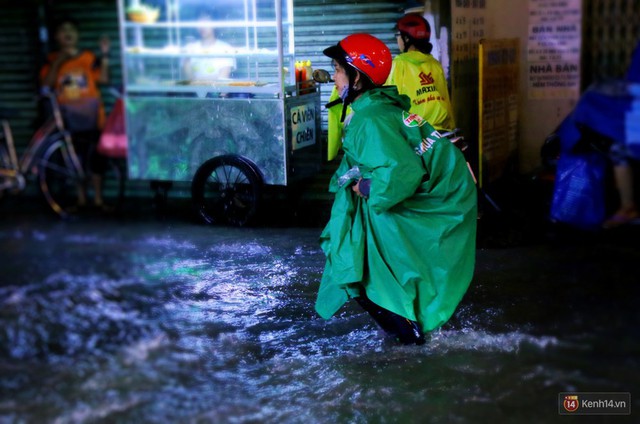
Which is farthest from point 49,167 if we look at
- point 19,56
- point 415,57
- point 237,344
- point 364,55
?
point 415,57

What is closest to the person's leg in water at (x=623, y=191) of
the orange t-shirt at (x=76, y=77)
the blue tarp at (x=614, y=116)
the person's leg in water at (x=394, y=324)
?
the blue tarp at (x=614, y=116)

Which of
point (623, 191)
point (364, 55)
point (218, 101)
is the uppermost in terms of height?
point (364, 55)

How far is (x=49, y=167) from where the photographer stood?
3.85 m

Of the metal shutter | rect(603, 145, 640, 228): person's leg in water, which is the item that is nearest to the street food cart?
the metal shutter

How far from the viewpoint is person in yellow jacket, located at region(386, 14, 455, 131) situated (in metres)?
5.59

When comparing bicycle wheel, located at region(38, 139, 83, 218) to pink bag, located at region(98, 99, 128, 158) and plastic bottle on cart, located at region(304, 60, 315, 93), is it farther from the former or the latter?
plastic bottle on cart, located at region(304, 60, 315, 93)

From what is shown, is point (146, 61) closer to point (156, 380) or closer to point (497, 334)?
point (156, 380)

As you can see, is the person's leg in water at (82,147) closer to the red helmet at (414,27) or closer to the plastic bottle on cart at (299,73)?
the plastic bottle on cart at (299,73)

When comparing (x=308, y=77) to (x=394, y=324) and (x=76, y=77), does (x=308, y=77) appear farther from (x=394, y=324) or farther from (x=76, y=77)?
(x=76, y=77)

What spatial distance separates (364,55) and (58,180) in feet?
5.14

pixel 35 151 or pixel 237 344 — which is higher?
pixel 35 151

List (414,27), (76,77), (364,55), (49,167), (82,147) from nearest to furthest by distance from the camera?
(76,77) < (82,147) < (49,167) < (364,55) < (414,27)

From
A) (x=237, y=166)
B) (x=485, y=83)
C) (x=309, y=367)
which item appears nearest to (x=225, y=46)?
(x=237, y=166)

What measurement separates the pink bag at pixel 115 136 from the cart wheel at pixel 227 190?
750 mm
